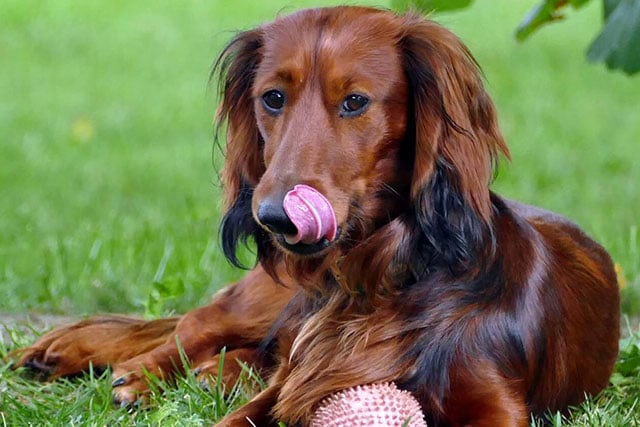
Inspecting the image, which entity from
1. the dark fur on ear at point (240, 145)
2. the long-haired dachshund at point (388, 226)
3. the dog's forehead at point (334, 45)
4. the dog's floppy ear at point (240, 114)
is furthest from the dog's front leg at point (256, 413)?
the dog's forehead at point (334, 45)

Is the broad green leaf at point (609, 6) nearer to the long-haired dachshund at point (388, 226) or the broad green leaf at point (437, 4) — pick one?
the broad green leaf at point (437, 4)

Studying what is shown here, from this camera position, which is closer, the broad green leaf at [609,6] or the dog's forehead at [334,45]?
the dog's forehead at [334,45]

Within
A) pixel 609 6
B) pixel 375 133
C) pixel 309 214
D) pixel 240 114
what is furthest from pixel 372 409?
pixel 609 6

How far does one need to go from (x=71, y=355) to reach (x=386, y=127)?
4.70ft

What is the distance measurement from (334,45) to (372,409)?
0.89 meters

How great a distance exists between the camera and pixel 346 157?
9.85 feet

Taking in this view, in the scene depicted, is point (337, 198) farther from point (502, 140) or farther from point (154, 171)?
point (154, 171)

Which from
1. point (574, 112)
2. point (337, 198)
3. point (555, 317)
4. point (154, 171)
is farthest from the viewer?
point (574, 112)

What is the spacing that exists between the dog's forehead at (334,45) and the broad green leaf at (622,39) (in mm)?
941

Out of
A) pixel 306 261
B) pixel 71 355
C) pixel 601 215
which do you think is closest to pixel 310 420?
pixel 306 261

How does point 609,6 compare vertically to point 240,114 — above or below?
above

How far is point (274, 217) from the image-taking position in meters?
2.84

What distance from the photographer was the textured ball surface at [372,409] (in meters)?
3.01

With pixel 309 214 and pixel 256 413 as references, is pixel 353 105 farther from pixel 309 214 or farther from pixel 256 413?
pixel 256 413
